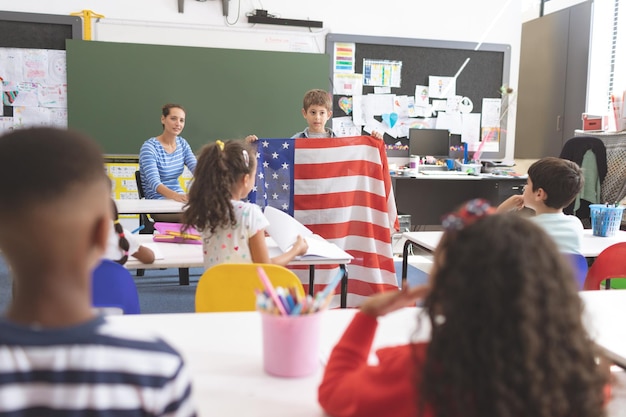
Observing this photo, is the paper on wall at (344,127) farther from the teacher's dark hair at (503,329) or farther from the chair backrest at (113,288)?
the teacher's dark hair at (503,329)

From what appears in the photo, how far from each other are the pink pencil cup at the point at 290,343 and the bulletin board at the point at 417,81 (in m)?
4.89

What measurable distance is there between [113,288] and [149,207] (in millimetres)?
1934

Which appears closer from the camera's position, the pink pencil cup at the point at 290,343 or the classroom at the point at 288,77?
the pink pencil cup at the point at 290,343

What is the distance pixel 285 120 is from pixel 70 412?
5.14 m

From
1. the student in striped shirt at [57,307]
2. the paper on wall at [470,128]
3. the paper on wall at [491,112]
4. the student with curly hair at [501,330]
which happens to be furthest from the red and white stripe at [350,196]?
the paper on wall at [491,112]

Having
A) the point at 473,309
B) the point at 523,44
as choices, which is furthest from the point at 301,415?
the point at 523,44

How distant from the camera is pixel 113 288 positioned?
5.56 feet

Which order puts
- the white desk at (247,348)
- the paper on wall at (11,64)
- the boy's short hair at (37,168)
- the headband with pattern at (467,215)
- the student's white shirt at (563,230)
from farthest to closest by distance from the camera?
the paper on wall at (11,64)
the student's white shirt at (563,230)
the white desk at (247,348)
the headband with pattern at (467,215)
the boy's short hair at (37,168)

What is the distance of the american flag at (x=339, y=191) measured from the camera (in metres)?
3.17

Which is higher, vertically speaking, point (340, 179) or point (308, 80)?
point (308, 80)

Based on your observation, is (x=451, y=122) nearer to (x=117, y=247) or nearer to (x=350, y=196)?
(x=350, y=196)

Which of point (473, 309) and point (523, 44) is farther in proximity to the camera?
point (523, 44)

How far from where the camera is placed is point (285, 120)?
5.67 metres

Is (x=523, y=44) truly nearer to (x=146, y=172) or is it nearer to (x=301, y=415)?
(x=146, y=172)
